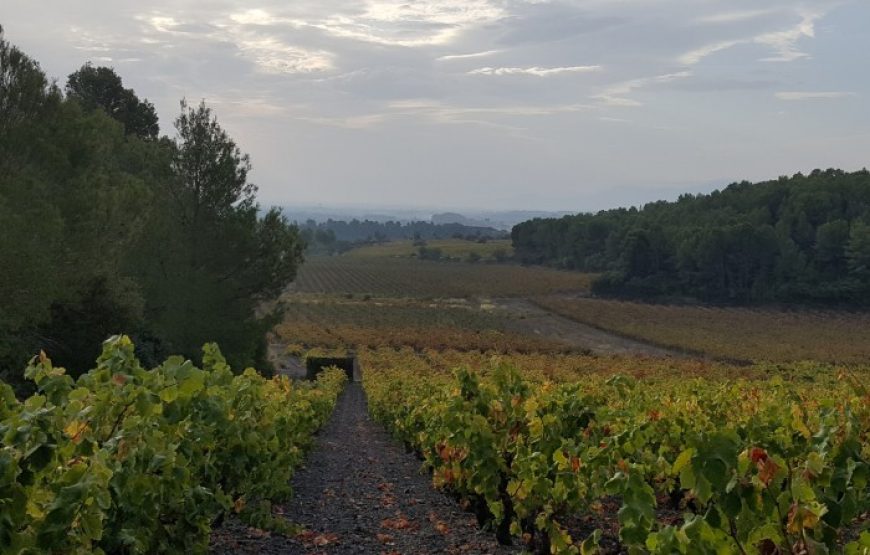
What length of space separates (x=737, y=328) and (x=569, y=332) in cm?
1577

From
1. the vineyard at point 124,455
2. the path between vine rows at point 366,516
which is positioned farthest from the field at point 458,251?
the vineyard at point 124,455

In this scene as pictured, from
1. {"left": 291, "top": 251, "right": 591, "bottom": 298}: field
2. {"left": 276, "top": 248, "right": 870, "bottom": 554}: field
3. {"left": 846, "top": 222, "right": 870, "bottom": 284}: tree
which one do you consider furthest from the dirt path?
{"left": 846, "top": 222, "right": 870, "bottom": 284}: tree

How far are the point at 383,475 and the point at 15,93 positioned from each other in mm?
12671

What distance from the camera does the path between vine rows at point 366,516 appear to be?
280 inches

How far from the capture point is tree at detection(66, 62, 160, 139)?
3362 centimetres

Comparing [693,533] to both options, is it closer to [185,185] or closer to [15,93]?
[15,93]

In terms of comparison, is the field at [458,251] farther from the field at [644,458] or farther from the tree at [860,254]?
the field at [644,458]

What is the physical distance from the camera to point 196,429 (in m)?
5.35

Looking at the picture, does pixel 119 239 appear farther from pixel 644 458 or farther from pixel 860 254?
pixel 860 254

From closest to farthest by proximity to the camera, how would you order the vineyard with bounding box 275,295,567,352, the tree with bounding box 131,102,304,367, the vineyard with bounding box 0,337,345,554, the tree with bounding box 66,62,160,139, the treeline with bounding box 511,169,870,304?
the vineyard with bounding box 0,337,345,554 < the tree with bounding box 131,102,304,367 < the tree with bounding box 66,62,160,139 < the vineyard with bounding box 275,295,567,352 < the treeline with bounding box 511,169,870,304

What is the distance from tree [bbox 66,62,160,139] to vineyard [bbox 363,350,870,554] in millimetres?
26944

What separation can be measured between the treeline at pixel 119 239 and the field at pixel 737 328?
35856mm

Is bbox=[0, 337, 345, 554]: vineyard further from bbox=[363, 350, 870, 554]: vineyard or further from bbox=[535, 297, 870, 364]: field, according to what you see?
bbox=[535, 297, 870, 364]: field

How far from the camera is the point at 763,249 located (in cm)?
8831
